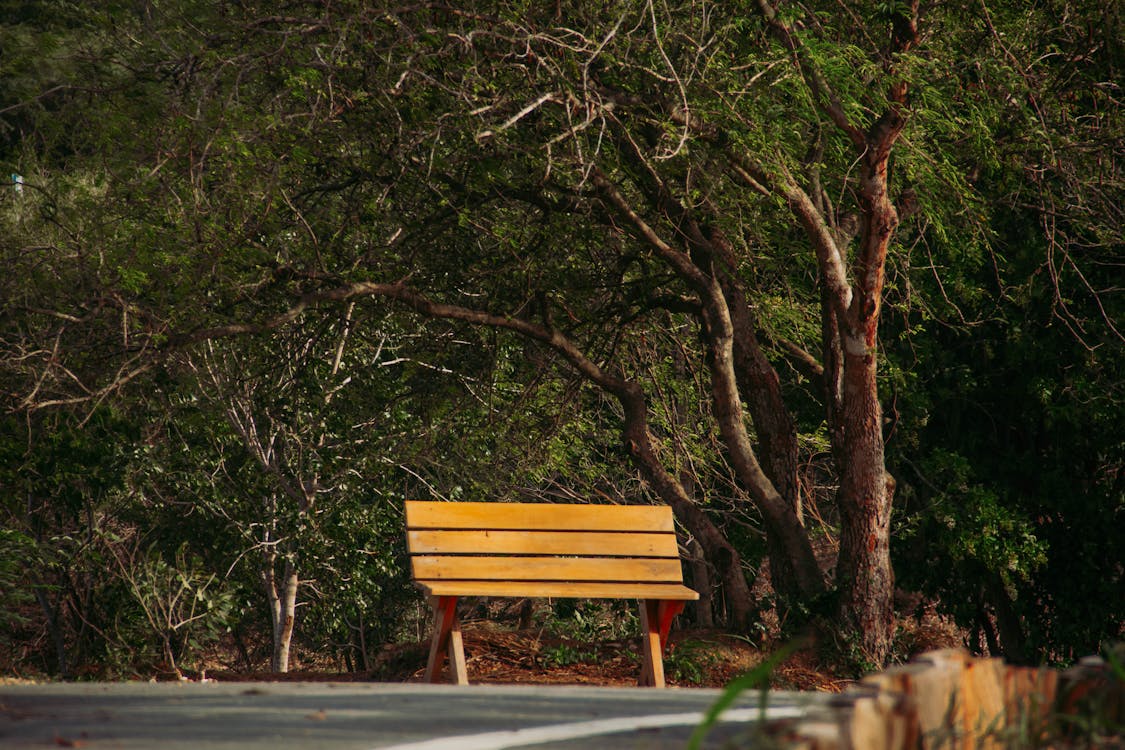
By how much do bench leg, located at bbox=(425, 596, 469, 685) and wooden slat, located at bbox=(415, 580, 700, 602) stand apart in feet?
0.33

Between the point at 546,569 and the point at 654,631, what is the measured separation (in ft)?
2.30

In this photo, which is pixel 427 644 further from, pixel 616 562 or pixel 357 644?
pixel 357 644

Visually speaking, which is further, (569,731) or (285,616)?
(285,616)

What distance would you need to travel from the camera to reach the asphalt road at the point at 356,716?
3.60 m

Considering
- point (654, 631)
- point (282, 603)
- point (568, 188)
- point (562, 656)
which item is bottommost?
point (282, 603)

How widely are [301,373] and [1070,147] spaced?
647 centimetres

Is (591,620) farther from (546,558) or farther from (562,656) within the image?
(546,558)

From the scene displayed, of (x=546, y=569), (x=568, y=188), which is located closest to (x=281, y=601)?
(x=568, y=188)

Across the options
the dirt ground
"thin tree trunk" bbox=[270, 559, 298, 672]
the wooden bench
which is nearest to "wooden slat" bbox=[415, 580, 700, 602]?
the wooden bench

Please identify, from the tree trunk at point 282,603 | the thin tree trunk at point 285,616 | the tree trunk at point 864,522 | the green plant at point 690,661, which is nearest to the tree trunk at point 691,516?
the green plant at point 690,661

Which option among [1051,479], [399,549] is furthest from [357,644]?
[1051,479]

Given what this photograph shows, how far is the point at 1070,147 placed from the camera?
29.2 feet

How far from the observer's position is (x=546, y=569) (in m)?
6.69

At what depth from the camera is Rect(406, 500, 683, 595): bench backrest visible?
655 centimetres
